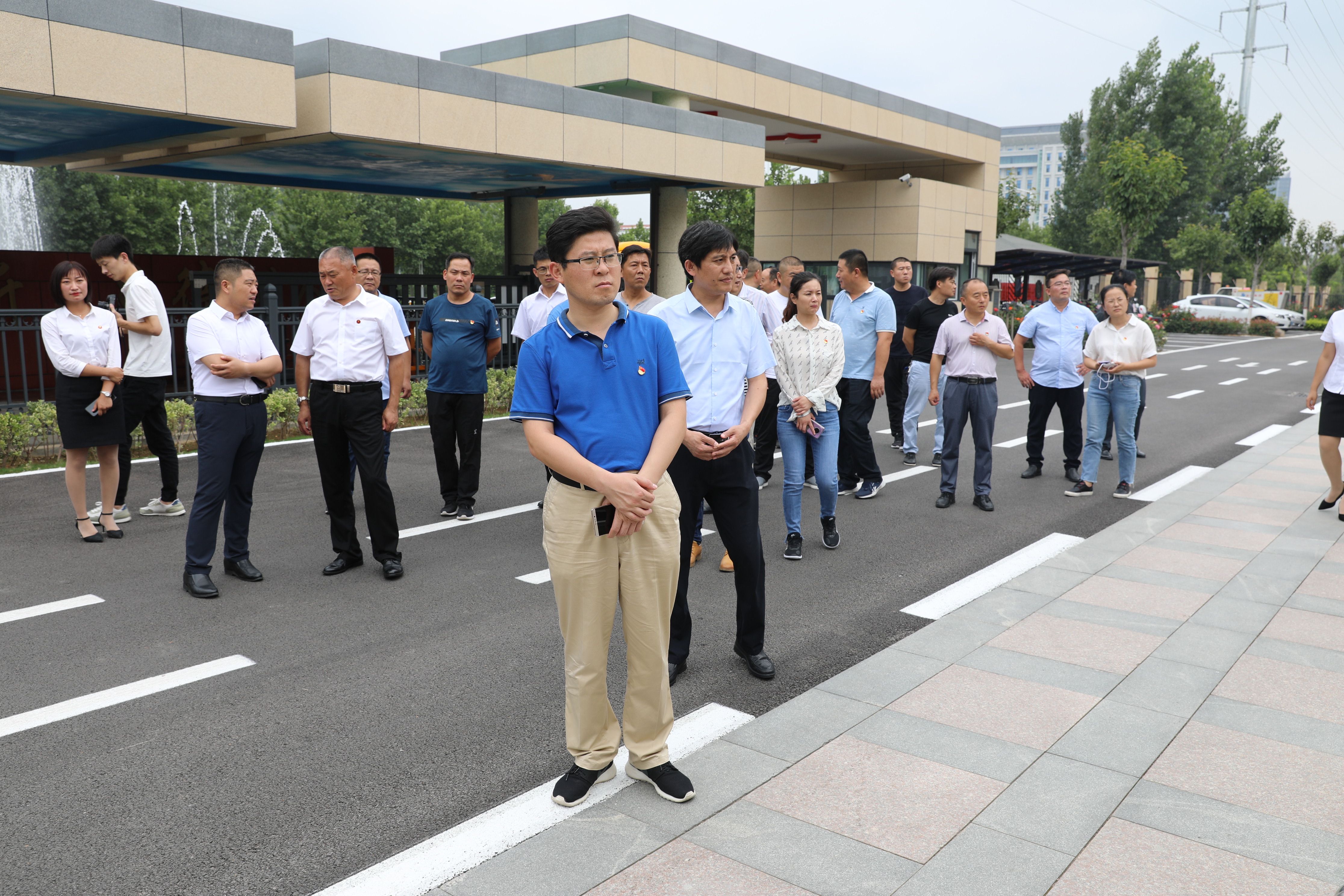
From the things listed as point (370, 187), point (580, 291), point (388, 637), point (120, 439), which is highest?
point (370, 187)

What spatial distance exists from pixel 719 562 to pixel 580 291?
3.49 metres

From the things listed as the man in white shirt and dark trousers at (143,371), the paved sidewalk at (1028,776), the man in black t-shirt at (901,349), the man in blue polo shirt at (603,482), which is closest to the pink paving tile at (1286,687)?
the paved sidewalk at (1028,776)

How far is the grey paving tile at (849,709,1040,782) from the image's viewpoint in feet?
11.4

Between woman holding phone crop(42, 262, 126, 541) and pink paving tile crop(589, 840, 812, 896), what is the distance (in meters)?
5.36

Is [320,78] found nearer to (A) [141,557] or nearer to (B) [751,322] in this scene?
(A) [141,557]

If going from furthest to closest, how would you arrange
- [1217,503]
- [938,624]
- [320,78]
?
[320,78] < [1217,503] < [938,624]

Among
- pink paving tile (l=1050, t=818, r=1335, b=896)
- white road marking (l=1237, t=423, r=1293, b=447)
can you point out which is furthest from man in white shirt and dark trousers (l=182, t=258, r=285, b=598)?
white road marking (l=1237, t=423, r=1293, b=447)

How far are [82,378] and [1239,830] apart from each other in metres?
6.88

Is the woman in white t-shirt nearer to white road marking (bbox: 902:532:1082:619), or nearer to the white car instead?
white road marking (bbox: 902:532:1082:619)

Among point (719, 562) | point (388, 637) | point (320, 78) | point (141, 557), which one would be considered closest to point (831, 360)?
point (719, 562)

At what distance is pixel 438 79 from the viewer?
14.7 meters

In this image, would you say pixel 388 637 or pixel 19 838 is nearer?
pixel 19 838

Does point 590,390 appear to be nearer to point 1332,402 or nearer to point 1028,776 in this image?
point 1028,776

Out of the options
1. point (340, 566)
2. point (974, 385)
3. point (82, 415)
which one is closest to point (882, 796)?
point (340, 566)
